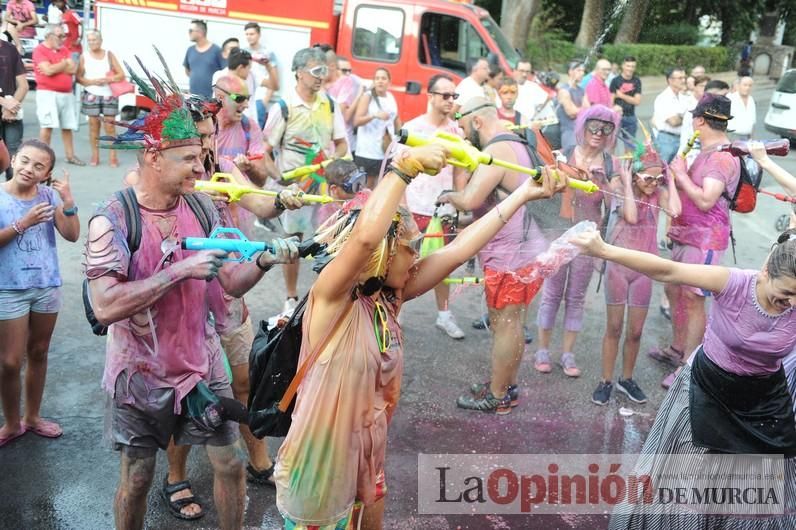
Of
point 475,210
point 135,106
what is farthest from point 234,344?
point 135,106

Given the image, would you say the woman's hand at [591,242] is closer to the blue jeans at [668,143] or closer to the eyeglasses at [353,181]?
the eyeglasses at [353,181]

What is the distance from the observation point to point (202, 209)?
3498 millimetres

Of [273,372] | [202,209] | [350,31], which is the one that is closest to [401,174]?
[273,372]

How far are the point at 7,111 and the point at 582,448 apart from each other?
5.52m

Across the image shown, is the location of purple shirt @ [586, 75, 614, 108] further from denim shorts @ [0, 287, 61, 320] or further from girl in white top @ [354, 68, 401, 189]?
denim shorts @ [0, 287, 61, 320]

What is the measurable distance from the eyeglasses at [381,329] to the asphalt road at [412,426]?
154 centimetres

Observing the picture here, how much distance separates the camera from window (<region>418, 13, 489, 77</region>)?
1123cm

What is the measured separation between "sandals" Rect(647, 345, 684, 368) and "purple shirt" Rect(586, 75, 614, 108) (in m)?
4.73

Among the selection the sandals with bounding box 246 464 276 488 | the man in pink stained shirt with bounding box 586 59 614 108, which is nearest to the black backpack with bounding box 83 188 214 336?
the sandals with bounding box 246 464 276 488

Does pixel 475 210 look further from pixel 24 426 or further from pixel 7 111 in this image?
pixel 7 111

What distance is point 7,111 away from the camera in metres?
6.90

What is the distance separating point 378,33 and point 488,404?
7230 mm

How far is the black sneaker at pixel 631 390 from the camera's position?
18.7ft

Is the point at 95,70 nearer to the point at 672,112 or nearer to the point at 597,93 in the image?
the point at 597,93
